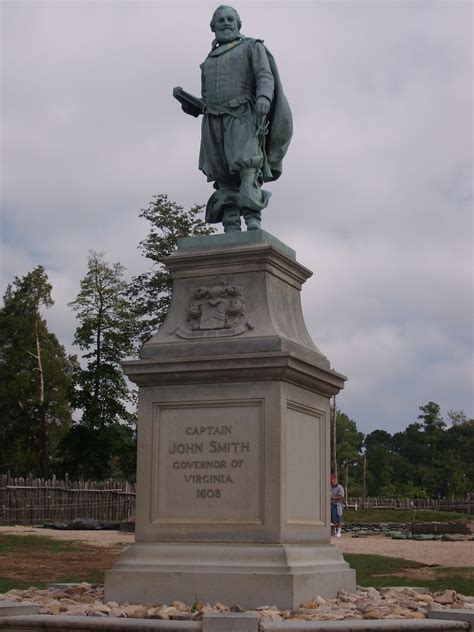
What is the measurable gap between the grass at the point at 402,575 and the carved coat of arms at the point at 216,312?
19.7 feet

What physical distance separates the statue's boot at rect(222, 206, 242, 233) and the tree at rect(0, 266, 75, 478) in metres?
45.5

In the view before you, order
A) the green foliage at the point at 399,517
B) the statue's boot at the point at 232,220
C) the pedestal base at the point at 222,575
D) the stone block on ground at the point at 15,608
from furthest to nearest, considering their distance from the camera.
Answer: the green foliage at the point at 399,517, the statue's boot at the point at 232,220, the pedestal base at the point at 222,575, the stone block on ground at the point at 15,608

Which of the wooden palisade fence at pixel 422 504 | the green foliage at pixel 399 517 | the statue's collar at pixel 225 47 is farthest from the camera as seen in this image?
the wooden palisade fence at pixel 422 504

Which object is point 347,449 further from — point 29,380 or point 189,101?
point 189,101

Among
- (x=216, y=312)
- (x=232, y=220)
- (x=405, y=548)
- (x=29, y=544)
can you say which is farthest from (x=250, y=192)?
(x=405, y=548)

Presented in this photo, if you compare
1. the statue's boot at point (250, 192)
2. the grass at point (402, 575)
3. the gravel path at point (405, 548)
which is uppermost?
the statue's boot at point (250, 192)

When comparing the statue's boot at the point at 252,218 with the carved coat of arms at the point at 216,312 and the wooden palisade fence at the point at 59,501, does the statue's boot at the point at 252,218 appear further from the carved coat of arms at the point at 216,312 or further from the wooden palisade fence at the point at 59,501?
the wooden palisade fence at the point at 59,501

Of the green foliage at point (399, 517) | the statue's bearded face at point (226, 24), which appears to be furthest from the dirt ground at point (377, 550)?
the green foliage at point (399, 517)

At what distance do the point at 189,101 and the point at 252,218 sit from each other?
1.51 m

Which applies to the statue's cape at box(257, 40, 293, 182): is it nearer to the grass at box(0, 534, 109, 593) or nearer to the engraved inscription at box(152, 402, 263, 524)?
the engraved inscription at box(152, 402, 263, 524)

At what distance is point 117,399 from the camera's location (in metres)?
52.2

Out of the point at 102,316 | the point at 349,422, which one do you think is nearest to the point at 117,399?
the point at 102,316

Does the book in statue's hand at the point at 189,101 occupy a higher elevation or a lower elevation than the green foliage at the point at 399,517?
higher

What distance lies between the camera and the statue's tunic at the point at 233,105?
10.3 metres
